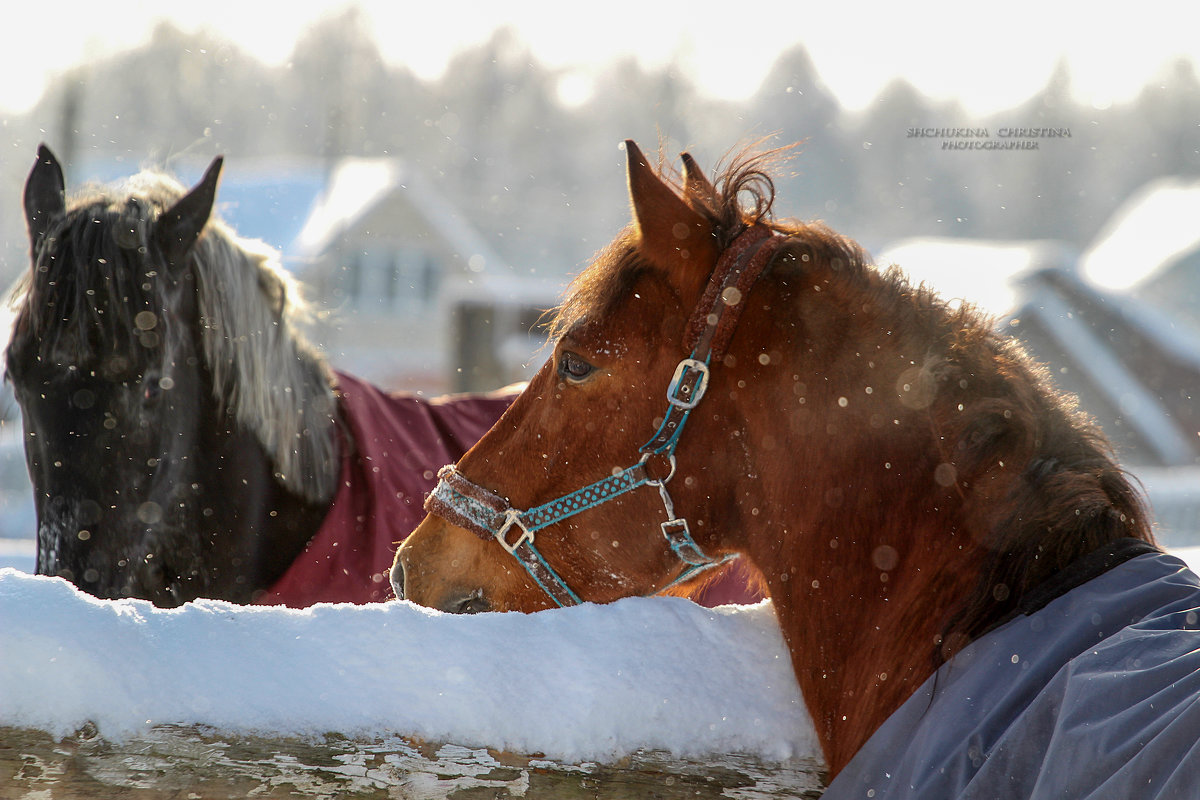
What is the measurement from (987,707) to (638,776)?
0.59 m

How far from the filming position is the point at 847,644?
5.86ft

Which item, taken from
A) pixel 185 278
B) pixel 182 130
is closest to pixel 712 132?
pixel 182 130

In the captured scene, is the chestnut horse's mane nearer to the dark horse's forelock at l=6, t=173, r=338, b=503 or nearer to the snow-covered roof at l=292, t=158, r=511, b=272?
the dark horse's forelock at l=6, t=173, r=338, b=503

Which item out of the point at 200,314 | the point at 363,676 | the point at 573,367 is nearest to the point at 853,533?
the point at 573,367

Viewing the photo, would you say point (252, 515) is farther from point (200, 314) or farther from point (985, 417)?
point (985, 417)

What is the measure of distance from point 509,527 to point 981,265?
70.6 feet

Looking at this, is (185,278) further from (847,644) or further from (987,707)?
(987,707)

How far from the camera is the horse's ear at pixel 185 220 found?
2.93m

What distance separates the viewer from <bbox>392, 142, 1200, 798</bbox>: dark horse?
136 centimetres

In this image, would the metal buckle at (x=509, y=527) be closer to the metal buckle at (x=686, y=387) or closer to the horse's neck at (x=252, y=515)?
the metal buckle at (x=686, y=387)

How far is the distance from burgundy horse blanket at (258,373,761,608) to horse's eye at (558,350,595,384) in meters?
1.17

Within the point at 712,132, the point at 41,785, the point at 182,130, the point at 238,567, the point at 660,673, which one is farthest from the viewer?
the point at 712,132

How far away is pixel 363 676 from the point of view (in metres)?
1.39

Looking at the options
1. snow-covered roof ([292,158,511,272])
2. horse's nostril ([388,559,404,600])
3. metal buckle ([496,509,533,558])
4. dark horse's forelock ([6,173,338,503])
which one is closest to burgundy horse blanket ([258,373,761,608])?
dark horse's forelock ([6,173,338,503])
